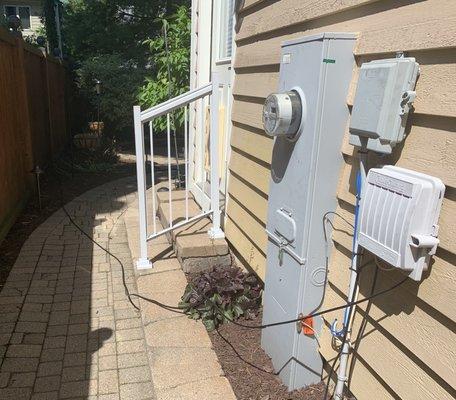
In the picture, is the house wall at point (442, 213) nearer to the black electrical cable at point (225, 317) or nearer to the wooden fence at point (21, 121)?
the black electrical cable at point (225, 317)

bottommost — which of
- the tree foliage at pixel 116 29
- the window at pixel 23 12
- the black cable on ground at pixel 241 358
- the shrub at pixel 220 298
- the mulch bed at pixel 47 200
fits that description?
the mulch bed at pixel 47 200

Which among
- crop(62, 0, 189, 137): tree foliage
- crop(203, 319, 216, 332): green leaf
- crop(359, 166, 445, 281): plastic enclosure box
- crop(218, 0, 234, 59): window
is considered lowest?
crop(203, 319, 216, 332): green leaf

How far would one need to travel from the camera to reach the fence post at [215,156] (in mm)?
3383

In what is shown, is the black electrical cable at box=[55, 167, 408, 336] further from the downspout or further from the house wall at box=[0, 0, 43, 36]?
the house wall at box=[0, 0, 43, 36]

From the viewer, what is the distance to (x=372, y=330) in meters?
1.76

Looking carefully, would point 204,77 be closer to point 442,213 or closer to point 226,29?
point 226,29

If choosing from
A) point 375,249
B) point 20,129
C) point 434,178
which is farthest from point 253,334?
point 20,129

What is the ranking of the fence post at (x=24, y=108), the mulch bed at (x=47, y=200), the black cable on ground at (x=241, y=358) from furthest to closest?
the fence post at (x=24, y=108), the mulch bed at (x=47, y=200), the black cable on ground at (x=241, y=358)

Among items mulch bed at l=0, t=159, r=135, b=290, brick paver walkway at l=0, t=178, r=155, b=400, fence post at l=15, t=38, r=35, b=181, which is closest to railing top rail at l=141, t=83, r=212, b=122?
brick paver walkway at l=0, t=178, r=155, b=400

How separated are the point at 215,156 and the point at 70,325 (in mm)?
1636

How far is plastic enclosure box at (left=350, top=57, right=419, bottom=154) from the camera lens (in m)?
1.44

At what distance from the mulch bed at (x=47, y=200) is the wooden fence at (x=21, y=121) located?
0.41 ft

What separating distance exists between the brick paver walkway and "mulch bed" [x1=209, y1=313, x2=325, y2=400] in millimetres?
456

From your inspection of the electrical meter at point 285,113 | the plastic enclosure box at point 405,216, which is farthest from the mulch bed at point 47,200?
the plastic enclosure box at point 405,216
